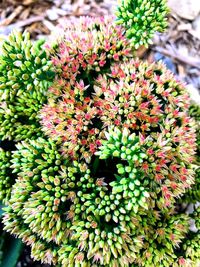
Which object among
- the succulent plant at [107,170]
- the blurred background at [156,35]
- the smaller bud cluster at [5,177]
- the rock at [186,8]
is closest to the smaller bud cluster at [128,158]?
the succulent plant at [107,170]

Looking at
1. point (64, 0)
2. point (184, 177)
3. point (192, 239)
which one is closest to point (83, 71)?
point (184, 177)

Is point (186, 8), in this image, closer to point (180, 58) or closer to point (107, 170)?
point (180, 58)

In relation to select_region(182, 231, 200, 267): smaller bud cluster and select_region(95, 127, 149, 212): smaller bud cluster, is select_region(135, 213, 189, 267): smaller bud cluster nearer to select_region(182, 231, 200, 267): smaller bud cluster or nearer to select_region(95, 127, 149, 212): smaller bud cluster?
select_region(182, 231, 200, 267): smaller bud cluster

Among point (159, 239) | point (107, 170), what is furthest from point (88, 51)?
point (159, 239)

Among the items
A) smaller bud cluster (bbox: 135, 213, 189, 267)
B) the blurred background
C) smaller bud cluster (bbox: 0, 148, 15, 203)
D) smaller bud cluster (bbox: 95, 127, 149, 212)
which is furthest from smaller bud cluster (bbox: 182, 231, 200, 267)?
the blurred background

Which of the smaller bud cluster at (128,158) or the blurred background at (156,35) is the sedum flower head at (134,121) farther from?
the blurred background at (156,35)

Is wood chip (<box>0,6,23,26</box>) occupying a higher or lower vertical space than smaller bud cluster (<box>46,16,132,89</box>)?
higher

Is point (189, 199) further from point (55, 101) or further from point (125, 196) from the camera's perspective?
point (55, 101)
